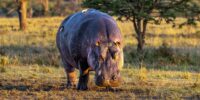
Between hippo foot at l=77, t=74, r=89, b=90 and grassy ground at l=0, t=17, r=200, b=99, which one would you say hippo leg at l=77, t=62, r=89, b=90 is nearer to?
hippo foot at l=77, t=74, r=89, b=90

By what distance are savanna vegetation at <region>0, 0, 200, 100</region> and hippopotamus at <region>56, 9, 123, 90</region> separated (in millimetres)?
767

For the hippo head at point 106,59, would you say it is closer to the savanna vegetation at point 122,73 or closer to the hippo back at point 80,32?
the hippo back at point 80,32

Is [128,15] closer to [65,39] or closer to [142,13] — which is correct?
[142,13]

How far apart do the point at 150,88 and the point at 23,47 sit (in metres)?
10.8

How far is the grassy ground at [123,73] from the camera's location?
11297 mm

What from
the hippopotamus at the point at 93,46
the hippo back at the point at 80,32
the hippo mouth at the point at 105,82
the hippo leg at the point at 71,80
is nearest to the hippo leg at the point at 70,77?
the hippo leg at the point at 71,80

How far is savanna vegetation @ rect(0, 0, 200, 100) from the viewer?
11281 mm

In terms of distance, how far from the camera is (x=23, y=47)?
2208 cm

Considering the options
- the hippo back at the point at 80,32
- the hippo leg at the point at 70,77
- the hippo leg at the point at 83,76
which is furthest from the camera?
the hippo leg at the point at 70,77

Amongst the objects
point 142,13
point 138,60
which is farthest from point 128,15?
point 138,60

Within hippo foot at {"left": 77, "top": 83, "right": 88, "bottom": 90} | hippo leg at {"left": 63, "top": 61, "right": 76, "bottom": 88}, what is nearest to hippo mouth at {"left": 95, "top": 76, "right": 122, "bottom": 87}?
hippo foot at {"left": 77, "top": 83, "right": 88, "bottom": 90}

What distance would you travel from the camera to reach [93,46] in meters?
10.2

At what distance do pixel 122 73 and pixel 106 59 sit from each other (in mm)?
5342

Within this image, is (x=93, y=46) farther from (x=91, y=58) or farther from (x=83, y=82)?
(x=83, y=82)
